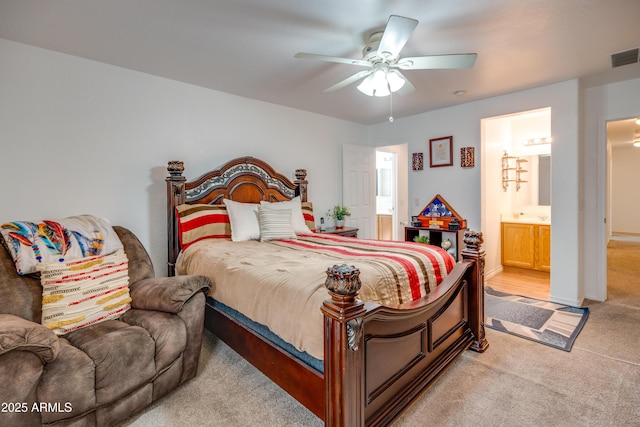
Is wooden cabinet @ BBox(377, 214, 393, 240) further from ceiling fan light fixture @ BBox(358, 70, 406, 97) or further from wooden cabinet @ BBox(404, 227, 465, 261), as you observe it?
ceiling fan light fixture @ BBox(358, 70, 406, 97)

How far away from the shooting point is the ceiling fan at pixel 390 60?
6.15 ft

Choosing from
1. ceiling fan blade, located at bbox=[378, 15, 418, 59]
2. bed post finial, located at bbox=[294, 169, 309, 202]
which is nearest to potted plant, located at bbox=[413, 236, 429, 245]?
bed post finial, located at bbox=[294, 169, 309, 202]

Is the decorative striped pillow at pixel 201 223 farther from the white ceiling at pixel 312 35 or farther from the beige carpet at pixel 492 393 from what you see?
the white ceiling at pixel 312 35

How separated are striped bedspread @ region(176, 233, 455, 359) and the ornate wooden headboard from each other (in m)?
0.57

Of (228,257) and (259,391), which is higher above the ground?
(228,257)

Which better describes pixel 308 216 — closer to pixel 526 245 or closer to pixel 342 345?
pixel 342 345

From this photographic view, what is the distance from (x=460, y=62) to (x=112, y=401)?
2.95m

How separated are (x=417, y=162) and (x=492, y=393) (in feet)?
11.4

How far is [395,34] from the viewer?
1.88 meters

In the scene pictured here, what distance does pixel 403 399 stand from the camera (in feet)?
5.44

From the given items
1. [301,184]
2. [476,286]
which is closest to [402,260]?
[476,286]

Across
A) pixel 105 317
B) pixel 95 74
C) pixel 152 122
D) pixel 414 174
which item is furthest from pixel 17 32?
pixel 414 174

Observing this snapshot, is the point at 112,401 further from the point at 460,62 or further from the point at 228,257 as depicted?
the point at 460,62

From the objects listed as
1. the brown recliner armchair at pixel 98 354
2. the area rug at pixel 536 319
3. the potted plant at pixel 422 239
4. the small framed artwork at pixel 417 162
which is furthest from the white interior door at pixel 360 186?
the brown recliner armchair at pixel 98 354
